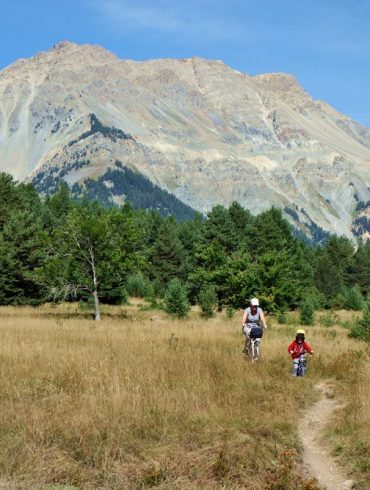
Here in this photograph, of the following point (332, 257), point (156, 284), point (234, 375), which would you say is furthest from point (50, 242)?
point (332, 257)

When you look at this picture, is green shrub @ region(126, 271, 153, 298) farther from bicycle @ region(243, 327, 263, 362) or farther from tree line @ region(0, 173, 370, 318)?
bicycle @ region(243, 327, 263, 362)

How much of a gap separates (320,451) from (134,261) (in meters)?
24.0

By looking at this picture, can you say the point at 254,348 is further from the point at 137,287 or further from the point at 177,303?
the point at 137,287

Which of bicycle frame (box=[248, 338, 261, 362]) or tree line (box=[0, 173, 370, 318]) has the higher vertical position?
tree line (box=[0, 173, 370, 318])

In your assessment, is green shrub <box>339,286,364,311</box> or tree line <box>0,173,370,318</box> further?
green shrub <box>339,286,364,311</box>

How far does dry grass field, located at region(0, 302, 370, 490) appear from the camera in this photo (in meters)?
6.93

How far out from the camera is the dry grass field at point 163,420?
22.7 feet

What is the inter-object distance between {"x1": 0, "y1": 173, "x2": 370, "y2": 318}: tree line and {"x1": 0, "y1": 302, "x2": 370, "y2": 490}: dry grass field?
56.4 ft

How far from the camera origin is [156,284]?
2712 inches

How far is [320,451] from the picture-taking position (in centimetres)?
820

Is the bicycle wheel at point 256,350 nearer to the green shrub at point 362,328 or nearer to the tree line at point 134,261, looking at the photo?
the green shrub at point 362,328

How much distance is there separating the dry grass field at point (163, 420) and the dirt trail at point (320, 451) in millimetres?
170

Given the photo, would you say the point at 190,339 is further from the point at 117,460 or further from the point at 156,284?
the point at 156,284

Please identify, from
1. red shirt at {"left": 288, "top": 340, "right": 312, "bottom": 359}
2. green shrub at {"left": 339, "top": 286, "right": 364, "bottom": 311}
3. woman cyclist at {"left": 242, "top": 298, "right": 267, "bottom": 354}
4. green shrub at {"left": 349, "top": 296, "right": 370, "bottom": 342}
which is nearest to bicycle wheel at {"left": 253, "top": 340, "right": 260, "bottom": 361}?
woman cyclist at {"left": 242, "top": 298, "right": 267, "bottom": 354}
